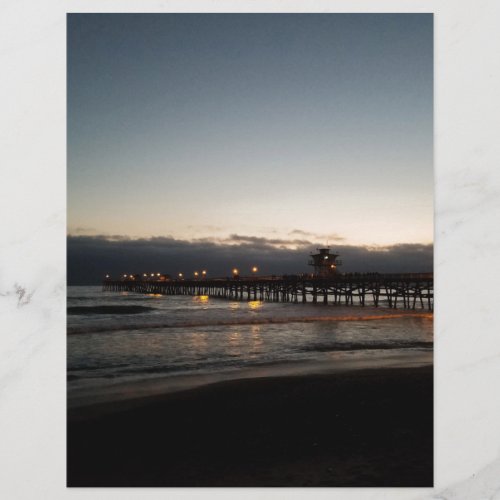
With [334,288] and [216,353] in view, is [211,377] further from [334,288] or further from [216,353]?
[334,288]

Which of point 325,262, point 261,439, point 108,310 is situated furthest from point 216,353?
Result: point 325,262

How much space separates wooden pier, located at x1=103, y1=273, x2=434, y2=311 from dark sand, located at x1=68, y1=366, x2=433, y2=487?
12330mm

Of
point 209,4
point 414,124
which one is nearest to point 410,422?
point 414,124

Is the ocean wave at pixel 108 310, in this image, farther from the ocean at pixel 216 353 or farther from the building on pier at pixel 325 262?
the building on pier at pixel 325 262

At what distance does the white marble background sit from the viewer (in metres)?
2.89

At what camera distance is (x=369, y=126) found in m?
4.63
